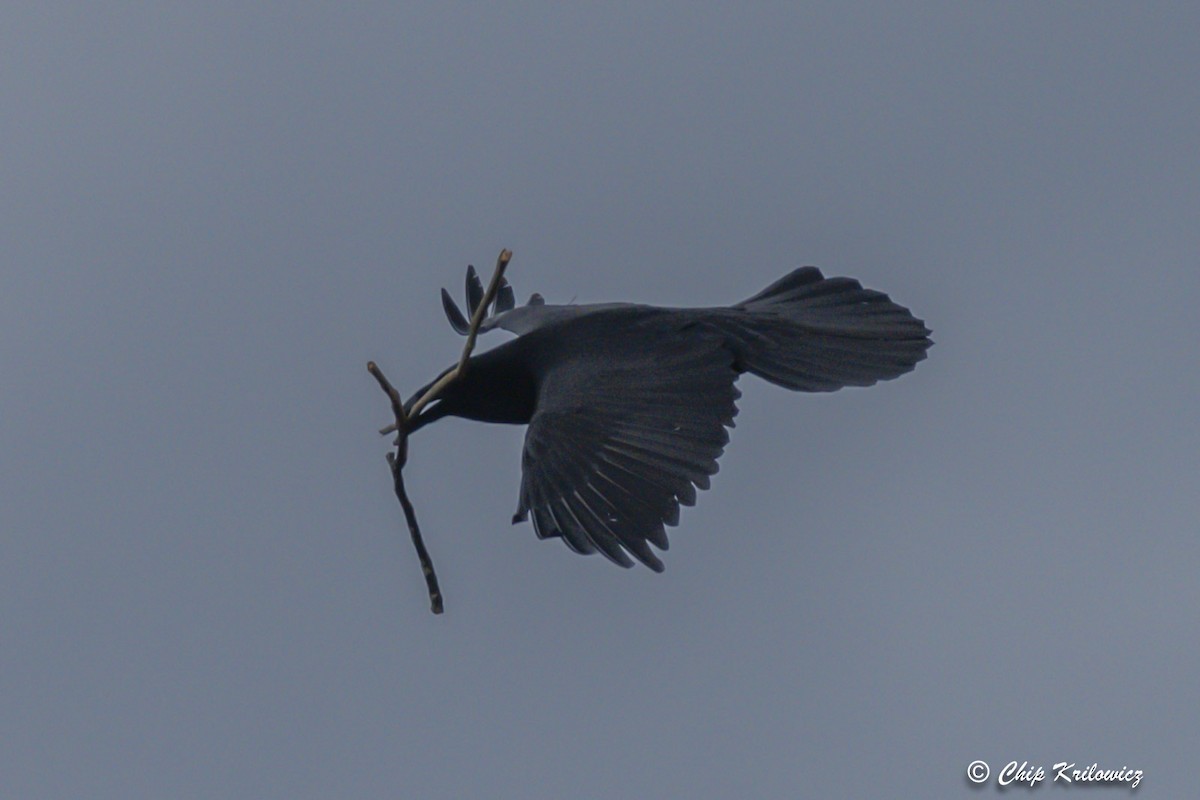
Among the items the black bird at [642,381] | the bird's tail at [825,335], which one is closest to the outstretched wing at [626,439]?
the black bird at [642,381]

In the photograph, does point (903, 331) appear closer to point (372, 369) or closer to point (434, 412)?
point (434, 412)

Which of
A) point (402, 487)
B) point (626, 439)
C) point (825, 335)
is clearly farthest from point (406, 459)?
point (825, 335)

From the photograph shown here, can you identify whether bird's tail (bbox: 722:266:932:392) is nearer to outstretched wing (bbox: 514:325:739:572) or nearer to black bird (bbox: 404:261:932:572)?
black bird (bbox: 404:261:932:572)

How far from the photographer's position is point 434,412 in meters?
8.77

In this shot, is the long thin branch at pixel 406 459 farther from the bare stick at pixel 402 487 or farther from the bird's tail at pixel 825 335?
the bird's tail at pixel 825 335

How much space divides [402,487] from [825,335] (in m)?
3.41

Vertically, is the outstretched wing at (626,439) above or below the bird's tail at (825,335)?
below

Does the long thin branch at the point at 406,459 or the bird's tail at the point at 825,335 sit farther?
the bird's tail at the point at 825,335

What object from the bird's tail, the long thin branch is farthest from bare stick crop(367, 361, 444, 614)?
the bird's tail

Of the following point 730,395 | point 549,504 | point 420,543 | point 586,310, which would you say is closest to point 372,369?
point 420,543

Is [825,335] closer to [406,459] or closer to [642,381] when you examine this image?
[642,381]

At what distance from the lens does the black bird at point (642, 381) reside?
7.27m

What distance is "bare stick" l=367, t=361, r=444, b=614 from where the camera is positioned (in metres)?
6.26

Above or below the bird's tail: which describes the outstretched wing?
below
